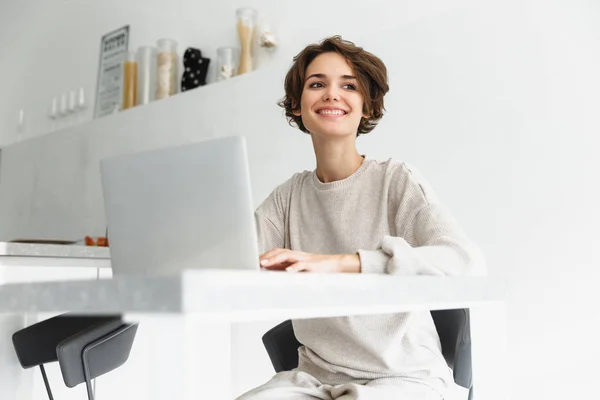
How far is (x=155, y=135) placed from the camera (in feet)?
12.3

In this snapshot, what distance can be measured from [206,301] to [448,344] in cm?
102

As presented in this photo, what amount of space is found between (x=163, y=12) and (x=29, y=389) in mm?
2693

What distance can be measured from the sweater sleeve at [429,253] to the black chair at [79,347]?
0.71 meters

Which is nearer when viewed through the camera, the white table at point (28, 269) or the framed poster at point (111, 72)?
the white table at point (28, 269)

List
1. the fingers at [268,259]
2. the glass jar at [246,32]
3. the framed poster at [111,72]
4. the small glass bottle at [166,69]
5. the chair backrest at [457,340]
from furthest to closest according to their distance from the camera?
the framed poster at [111,72]
the small glass bottle at [166,69]
the glass jar at [246,32]
the chair backrest at [457,340]
the fingers at [268,259]

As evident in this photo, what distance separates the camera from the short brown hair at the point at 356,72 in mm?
1624

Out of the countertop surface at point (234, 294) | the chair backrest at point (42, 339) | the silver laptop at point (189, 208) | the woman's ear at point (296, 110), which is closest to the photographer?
the countertop surface at point (234, 294)

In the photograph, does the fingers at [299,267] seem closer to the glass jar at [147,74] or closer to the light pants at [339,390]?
the light pants at [339,390]

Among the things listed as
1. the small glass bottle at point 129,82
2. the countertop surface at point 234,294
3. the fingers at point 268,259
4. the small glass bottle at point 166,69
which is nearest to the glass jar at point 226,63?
the small glass bottle at point 166,69

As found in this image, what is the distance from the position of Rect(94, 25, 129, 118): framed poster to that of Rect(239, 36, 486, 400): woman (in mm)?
2984

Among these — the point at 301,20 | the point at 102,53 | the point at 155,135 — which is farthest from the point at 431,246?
the point at 102,53

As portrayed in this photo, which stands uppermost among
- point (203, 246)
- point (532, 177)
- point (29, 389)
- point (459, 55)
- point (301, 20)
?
point (301, 20)

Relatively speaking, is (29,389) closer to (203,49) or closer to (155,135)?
(155,135)

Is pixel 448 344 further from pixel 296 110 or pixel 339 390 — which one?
Result: pixel 296 110
